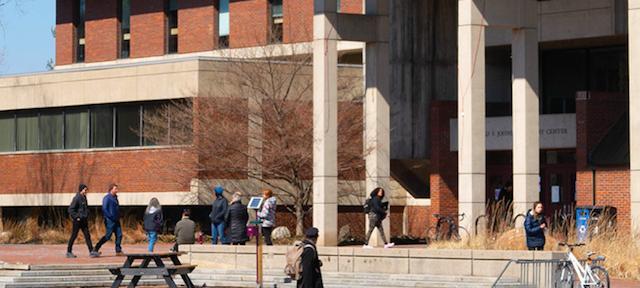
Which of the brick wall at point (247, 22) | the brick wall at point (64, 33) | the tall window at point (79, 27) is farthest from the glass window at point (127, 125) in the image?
the brick wall at point (64, 33)

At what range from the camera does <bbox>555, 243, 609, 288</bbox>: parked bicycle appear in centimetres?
2419

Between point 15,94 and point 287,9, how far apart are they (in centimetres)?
1055

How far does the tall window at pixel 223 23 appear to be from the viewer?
194ft

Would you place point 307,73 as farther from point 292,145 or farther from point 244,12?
point 244,12

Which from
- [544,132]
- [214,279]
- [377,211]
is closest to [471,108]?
[377,211]

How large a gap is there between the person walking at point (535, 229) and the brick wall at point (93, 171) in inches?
805

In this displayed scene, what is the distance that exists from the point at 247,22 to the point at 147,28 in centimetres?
586

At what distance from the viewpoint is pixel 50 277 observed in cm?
2897

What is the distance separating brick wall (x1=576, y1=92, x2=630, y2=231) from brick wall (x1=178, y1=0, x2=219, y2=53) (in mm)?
19684

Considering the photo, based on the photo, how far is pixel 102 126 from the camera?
52156 millimetres

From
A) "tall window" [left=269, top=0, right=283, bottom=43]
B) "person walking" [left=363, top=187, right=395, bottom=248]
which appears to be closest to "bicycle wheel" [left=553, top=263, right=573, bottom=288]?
"person walking" [left=363, top=187, right=395, bottom=248]

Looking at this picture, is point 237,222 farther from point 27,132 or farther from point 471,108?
point 27,132

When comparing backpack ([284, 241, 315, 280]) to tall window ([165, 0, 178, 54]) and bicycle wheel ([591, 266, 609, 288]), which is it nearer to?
bicycle wheel ([591, 266, 609, 288])

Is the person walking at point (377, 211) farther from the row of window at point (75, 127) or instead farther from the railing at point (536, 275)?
the row of window at point (75, 127)
